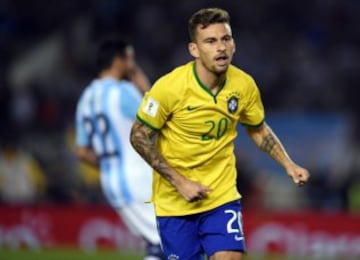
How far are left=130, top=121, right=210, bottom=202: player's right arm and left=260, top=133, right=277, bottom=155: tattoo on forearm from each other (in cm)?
78

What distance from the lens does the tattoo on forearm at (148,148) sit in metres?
8.48

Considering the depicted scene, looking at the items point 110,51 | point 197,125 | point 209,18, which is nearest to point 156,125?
point 197,125

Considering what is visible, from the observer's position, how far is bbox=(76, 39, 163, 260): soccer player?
11.0 m

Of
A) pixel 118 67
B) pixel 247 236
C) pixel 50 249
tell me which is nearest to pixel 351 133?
pixel 247 236

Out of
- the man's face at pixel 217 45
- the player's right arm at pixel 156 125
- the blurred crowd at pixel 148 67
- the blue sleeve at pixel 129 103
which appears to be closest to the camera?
the man's face at pixel 217 45

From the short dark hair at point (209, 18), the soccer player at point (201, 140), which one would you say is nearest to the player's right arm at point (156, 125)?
the soccer player at point (201, 140)

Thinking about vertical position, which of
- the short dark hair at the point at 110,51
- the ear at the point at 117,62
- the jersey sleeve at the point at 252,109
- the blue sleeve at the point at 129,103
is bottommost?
the jersey sleeve at the point at 252,109

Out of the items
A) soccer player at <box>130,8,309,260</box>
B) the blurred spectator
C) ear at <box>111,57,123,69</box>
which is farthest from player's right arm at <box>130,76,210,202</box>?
the blurred spectator

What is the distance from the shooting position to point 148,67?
2055 centimetres

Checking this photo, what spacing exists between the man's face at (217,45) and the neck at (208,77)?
0.07 meters

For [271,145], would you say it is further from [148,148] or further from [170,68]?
[170,68]

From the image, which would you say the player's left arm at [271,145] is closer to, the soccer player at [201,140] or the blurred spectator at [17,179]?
the soccer player at [201,140]

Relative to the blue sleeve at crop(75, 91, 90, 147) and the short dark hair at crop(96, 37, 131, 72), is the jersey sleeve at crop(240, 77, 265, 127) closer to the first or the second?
the short dark hair at crop(96, 37, 131, 72)

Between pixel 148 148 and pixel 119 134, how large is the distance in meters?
2.50
